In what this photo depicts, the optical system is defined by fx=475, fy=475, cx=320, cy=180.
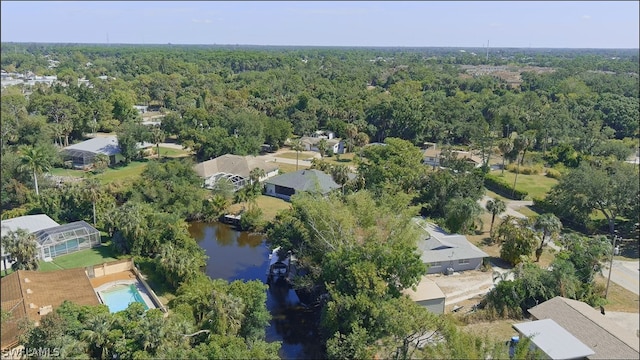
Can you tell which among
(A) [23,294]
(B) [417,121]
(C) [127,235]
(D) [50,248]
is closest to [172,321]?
(A) [23,294]

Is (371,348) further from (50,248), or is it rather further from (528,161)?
(528,161)

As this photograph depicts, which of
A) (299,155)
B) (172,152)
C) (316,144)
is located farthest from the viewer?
(316,144)

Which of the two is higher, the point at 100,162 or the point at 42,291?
the point at 100,162

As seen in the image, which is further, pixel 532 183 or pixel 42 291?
pixel 532 183

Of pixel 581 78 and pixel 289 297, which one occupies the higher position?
pixel 581 78

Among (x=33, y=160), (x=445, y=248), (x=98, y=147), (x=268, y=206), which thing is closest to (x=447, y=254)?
(x=445, y=248)

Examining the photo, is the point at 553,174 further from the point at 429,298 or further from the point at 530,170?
the point at 429,298

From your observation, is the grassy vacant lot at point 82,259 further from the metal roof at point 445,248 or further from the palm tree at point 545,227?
the palm tree at point 545,227
